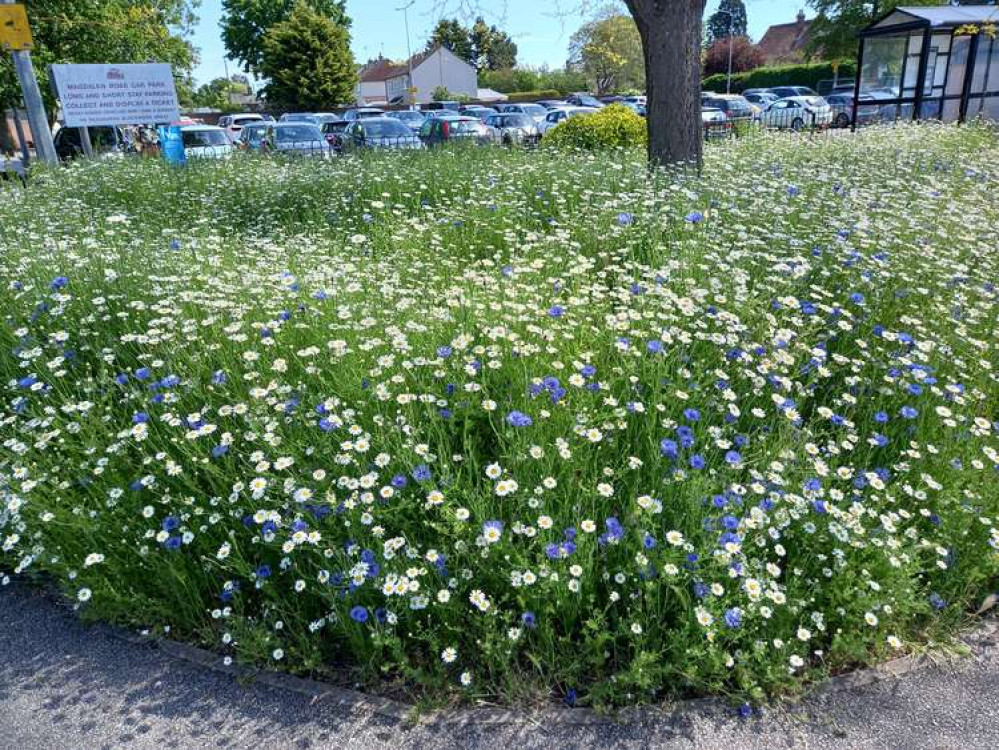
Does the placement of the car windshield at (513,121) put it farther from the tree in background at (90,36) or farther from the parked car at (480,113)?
the tree in background at (90,36)

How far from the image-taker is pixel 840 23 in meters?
33.9

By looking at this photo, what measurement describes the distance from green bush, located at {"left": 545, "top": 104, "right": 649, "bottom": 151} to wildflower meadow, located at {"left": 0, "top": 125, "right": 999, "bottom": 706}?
7.76m

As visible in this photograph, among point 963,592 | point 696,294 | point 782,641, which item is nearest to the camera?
point 782,641

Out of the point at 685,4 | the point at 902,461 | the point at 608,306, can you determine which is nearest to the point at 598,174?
the point at 685,4

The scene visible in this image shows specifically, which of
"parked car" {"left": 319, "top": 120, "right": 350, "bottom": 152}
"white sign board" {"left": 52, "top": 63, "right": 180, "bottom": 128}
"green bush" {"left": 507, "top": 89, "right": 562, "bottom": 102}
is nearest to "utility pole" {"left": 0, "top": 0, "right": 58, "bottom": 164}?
"white sign board" {"left": 52, "top": 63, "right": 180, "bottom": 128}

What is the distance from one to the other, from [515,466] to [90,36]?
81.6ft

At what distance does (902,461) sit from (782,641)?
134 centimetres

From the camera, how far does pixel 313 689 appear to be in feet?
8.45

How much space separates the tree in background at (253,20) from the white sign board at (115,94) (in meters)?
40.9

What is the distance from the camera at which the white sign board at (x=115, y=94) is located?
16094 mm

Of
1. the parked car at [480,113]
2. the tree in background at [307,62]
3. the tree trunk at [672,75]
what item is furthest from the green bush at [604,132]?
the tree in background at [307,62]

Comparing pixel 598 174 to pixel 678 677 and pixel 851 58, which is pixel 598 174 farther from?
pixel 851 58

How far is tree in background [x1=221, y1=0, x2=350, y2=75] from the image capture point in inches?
2170

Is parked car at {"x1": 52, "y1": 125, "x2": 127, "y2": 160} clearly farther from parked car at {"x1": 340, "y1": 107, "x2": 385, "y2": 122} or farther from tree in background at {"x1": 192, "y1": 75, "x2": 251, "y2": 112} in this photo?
tree in background at {"x1": 192, "y1": 75, "x2": 251, "y2": 112}
